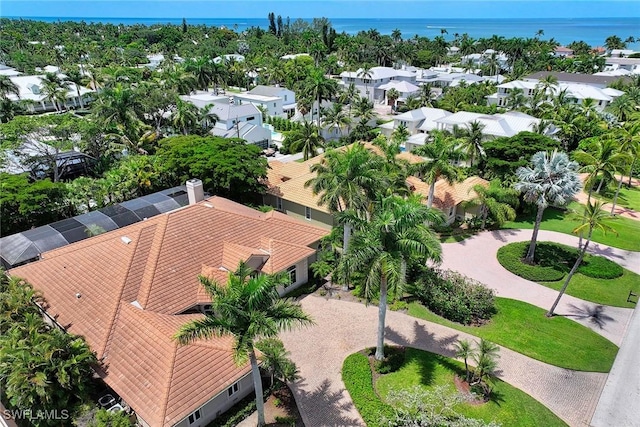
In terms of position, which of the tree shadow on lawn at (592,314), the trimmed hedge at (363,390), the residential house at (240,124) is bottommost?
the tree shadow on lawn at (592,314)

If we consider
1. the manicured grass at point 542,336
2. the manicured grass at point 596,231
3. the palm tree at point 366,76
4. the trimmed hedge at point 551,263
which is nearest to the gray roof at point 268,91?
the palm tree at point 366,76

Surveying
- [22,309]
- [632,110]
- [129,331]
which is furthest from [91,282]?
[632,110]

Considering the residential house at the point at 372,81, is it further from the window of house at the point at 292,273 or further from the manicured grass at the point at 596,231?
the window of house at the point at 292,273

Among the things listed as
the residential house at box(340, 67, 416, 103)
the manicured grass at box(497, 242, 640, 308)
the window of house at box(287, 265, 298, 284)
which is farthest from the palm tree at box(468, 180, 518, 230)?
the residential house at box(340, 67, 416, 103)

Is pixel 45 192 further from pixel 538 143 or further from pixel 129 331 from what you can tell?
pixel 538 143

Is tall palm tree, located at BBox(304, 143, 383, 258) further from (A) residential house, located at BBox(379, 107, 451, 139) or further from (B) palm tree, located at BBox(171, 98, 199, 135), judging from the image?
(A) residential house, located at BBox(379, 107, 451, 139)

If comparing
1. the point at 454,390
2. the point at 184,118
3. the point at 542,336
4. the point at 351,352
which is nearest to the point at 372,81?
the point at 184,118

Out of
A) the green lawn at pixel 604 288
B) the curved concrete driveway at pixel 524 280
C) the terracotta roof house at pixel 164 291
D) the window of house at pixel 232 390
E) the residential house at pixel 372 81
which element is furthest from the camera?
the residential house at pixel 372 81
